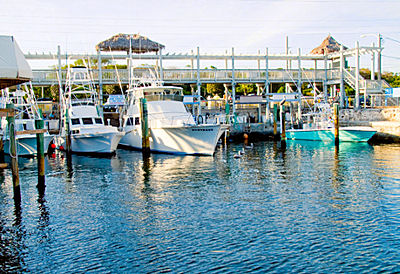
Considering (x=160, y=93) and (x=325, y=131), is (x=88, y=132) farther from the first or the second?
(x=325, y=131)

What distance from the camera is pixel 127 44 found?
154 feet

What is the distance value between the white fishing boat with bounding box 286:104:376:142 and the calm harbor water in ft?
46.3

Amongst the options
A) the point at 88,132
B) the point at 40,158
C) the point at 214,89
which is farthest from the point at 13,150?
the point at 214,89

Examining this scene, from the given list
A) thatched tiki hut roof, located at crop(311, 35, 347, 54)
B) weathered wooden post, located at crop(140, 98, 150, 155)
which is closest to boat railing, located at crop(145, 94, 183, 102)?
weathered wooden post, located at crop(140, 98, 150, 155)

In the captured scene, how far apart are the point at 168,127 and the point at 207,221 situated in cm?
1681

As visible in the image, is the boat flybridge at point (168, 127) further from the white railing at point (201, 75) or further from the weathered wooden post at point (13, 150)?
the weathered wooden post at point (13, 150)

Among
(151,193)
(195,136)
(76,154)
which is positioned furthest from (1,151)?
(151,193)

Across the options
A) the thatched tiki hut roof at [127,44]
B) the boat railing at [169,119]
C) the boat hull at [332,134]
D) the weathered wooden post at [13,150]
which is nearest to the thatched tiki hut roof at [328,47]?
the boat hull at [332,134]

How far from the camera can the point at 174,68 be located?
45562mm

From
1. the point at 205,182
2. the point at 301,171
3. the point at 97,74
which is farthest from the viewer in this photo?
the point at 97,74

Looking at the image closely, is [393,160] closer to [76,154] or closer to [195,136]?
[195,136]

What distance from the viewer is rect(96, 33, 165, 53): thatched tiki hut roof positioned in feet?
152

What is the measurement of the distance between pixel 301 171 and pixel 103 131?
632 inches

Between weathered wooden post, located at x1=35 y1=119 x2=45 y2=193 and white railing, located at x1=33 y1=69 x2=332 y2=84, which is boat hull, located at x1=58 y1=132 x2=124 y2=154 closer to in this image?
weathered wooden post, located at x1=35 y1=119 x2=45 y2=193
